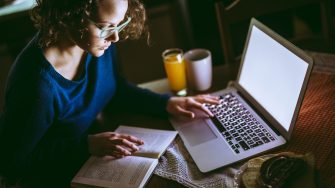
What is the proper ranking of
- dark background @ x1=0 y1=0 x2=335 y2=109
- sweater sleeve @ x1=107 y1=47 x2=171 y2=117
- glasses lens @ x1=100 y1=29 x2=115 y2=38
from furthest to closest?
dark background @ x1=0 y1=0 x2=335 y2=109, sweater sleeve @ x1=107 y1=47 x2=171 y2=117, glasses lens @ x1=100 y1=29 x2=115 y2=38

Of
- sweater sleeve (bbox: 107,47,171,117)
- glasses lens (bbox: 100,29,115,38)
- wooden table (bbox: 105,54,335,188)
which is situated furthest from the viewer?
sweater sleeve (bbox: 107,47,171,117)

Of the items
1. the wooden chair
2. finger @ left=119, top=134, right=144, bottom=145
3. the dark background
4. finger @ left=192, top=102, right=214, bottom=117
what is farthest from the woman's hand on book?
the dark background

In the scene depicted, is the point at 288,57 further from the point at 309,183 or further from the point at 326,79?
the point at 309,183

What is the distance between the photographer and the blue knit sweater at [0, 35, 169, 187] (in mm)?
1119

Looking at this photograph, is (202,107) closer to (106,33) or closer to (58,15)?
(106,33)

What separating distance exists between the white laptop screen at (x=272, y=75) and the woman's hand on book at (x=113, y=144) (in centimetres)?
41

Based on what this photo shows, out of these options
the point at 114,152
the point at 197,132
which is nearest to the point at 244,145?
the point at 197,132

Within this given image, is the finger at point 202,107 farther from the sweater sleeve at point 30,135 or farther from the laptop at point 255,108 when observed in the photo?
the sweater sleeve at point 30,135

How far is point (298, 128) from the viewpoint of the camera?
3.76 feet

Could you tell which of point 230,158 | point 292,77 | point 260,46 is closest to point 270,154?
point 230,158

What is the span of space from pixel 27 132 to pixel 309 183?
758 mm

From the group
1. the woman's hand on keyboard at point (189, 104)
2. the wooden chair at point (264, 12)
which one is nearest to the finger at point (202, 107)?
the woman's hand on keyboard at point (189, 104)

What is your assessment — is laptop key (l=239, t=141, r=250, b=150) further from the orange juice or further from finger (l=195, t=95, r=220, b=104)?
the orange juice

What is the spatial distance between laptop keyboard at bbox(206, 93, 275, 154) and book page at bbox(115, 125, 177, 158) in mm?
161
